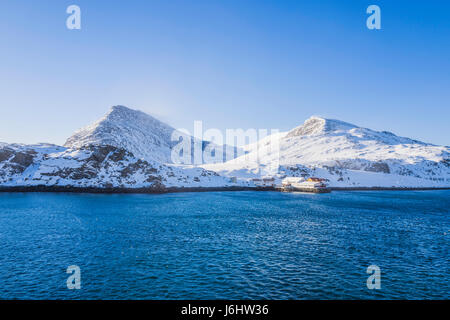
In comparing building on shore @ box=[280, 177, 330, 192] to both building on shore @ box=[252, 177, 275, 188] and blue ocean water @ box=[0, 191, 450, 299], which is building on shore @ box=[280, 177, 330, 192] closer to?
building on shore @ box=[252, 177, 275, 188]

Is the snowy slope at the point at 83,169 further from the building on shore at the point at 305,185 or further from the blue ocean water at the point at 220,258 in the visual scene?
the blue ocean water at the point at 220,258

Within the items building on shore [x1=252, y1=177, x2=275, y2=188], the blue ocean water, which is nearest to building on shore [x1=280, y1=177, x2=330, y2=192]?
building on shore [x1=252, y1=177, x2=275, y2=188]

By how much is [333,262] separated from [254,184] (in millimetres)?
133260

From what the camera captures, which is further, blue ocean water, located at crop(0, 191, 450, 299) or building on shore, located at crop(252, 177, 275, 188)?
building on shore, located at crop(252, 177, 275, 188)

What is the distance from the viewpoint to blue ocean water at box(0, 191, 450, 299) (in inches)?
914

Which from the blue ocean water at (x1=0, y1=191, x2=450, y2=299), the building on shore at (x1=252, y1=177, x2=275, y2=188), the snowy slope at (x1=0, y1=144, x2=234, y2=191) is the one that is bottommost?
the blue ocean water at (x1=0, y1=191, x2=450, y2=299)

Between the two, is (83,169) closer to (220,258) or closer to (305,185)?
(305,185)

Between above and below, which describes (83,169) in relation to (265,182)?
above

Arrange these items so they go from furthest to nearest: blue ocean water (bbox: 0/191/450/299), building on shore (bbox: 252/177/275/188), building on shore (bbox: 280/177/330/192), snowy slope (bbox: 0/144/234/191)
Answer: building on shore (bbox: 252/177/275/188), building on shore (bbox: 280/177/330/192), snowy slope (bbox: 0/144/234/191), blue ocean water (bbox: 0/191/450/299)

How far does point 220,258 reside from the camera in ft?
103

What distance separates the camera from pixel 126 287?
2384 cm

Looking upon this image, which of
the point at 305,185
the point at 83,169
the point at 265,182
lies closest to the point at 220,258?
the point at 83,169
